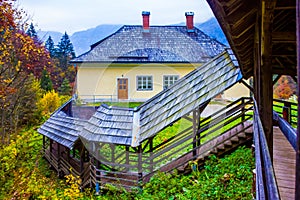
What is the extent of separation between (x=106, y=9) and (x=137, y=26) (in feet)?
76.3

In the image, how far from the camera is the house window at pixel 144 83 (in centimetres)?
1858

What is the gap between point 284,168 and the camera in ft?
10.7

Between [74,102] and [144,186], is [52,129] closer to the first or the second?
[74,102]

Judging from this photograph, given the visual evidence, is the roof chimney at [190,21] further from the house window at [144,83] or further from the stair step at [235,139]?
the stair step at [235,139]

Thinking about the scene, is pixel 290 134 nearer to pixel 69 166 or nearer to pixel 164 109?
pixel 164 109

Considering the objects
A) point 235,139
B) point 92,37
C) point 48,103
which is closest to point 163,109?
point 235,139

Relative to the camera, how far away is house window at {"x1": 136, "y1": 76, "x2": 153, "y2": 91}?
18.6 meters

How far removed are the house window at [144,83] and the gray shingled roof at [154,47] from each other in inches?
42.4

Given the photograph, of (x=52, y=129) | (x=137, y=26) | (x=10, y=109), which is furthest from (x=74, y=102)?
(x=137, y=26)

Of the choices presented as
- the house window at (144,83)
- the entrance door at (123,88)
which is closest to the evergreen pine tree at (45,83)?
the entrance door at (123,88)

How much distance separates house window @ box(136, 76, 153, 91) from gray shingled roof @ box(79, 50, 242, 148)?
952cm

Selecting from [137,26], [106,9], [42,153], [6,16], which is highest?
[106,9]

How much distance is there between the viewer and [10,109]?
13539 millimetres

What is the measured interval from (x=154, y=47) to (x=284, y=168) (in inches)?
630
